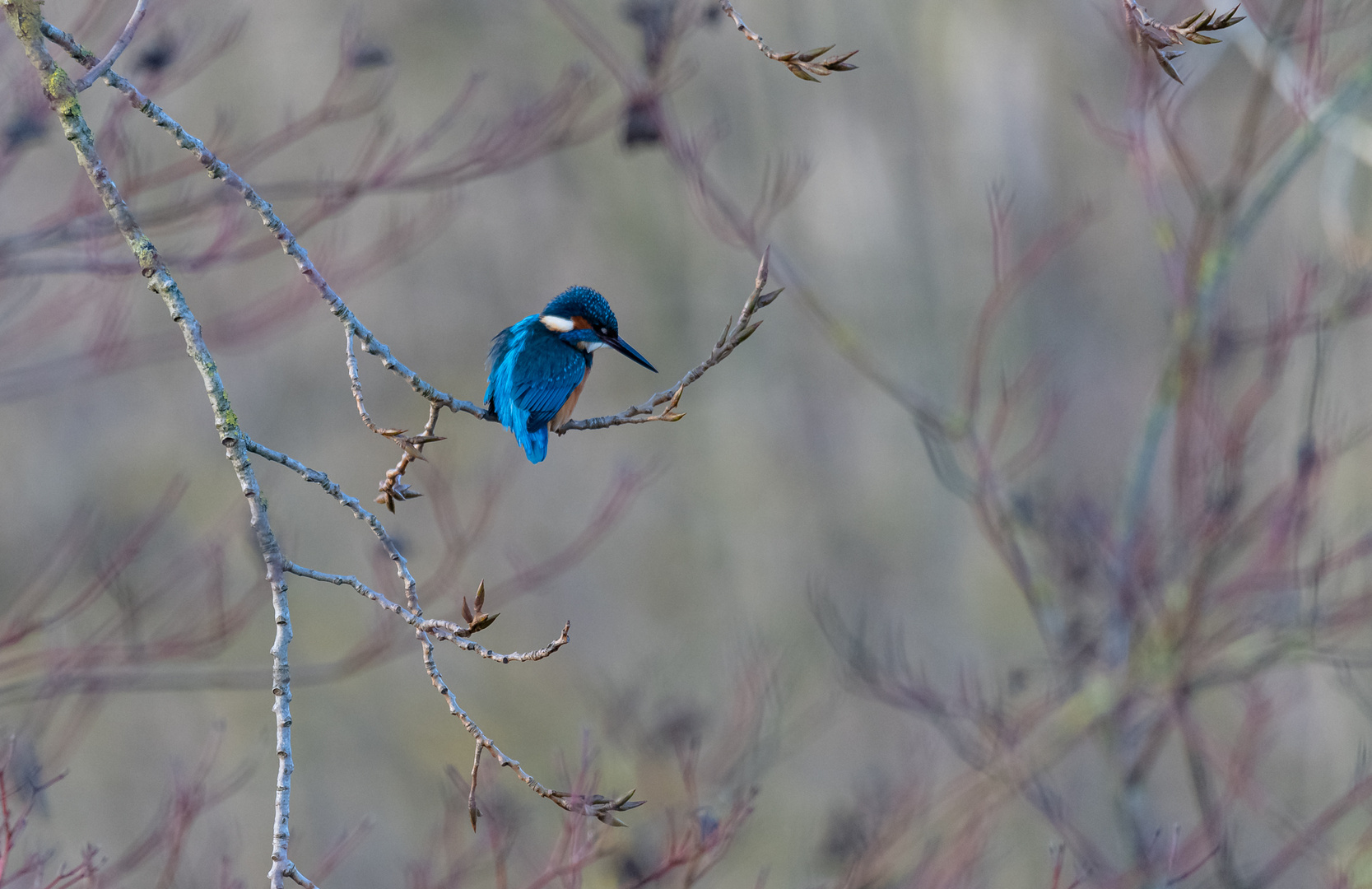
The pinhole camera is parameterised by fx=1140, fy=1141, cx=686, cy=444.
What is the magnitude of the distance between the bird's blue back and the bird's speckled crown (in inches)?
2.9

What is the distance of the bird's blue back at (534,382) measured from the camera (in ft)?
8.54

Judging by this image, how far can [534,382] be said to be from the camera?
2.63m

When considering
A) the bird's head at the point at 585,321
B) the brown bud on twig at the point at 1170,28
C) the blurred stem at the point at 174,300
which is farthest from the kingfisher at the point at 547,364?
the brown bud on twig at the point at 1170,28

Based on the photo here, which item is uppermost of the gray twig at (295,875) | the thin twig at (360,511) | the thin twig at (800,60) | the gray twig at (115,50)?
the gray twig at (115,50)

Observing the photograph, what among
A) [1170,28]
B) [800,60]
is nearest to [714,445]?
[800,60]

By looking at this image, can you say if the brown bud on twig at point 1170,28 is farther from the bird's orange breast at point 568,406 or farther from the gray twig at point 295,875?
the bird's orange breast at point 568,406

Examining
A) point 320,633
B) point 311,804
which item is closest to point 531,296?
point 320,633

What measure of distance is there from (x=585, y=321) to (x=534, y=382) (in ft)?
0.90

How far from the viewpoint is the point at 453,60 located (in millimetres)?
6613

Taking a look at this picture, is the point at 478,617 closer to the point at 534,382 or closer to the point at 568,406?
the point at 534,382

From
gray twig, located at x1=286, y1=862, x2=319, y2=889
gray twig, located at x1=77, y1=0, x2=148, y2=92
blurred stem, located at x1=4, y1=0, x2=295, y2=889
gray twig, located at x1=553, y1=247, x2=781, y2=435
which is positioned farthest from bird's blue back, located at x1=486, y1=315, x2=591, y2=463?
gray twig, located at x1=286, y1=862, x2=319, y2=889

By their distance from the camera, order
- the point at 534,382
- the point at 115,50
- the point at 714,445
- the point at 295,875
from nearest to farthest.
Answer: the point at 295,875 < the point at 115,50 < the point at 534,382 < the point at 714,445

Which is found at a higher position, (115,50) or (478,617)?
(115,50)

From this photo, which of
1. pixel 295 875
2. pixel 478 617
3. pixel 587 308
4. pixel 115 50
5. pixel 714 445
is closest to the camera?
pixel 295 875
